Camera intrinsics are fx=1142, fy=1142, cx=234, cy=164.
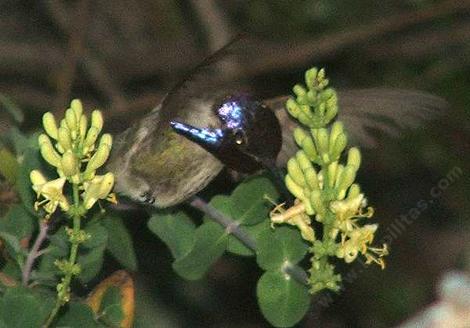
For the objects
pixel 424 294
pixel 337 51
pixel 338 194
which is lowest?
pixel 424 294

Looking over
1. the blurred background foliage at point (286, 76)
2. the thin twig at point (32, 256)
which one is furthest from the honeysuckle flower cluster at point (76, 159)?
the blurred background foliage at point (286, 76)

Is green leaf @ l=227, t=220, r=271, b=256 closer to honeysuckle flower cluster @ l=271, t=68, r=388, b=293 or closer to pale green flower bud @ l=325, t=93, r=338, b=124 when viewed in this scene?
honeysuckle flower cluster @ l=271, t=68, r=388, b=293

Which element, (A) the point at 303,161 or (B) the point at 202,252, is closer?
(A) the point at 303,161

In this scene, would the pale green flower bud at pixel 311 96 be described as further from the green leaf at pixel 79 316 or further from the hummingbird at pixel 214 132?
the green leaf at pixel 79 316

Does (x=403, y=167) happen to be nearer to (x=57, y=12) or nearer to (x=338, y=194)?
(x=57, y=12)

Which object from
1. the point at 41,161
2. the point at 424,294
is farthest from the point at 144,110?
the point at 41,161

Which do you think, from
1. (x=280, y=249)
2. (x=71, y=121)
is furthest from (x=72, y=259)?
(x=280, y=249)

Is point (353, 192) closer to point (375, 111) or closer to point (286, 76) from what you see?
point (375, 111)

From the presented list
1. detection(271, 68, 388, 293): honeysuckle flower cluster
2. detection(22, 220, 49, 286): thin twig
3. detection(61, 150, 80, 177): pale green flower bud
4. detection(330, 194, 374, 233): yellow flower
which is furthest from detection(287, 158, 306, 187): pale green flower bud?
detection(22, 220, 49, 286): thin twig
